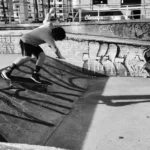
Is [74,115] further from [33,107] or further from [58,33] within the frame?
[58,33]

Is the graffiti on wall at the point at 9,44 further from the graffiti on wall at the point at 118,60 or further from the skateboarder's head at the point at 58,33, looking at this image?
the skateboarder's head at the point at 58,33

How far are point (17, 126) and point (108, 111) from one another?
2.69 meters

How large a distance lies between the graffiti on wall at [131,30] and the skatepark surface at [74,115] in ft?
13.5

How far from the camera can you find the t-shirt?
18.0 feet

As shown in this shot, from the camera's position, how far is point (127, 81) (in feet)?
32.2

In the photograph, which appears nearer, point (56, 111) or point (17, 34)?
point (56, 111)

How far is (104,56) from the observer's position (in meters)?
10.5

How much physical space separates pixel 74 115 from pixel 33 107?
112 centimetres

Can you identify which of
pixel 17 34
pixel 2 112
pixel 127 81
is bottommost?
pixel 127 81

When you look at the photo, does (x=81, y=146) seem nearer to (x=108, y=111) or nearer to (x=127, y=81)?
(x=108, y=111)

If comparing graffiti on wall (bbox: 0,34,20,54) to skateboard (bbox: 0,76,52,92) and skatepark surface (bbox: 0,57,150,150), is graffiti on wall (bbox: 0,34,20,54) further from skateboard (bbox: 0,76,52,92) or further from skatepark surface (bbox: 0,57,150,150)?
skateboard (bbox: 0,76,52,92)

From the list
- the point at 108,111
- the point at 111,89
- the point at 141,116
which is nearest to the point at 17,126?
the point at 108,111

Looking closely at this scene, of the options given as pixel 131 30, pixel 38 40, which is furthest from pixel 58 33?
pixel 131 30

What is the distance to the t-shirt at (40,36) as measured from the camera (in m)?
5.48
